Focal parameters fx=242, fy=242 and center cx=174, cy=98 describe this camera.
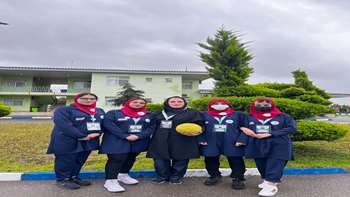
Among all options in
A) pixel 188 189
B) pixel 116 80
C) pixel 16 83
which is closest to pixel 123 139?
pixel 188 189

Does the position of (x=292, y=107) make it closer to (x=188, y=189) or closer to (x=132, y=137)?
(x=188, y=189)

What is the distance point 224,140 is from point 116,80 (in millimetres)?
24672

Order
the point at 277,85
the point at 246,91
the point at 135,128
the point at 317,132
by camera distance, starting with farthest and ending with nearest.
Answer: the point at 277,85 < the point at 246,91 < the point at 317,132 < the point at 135,128

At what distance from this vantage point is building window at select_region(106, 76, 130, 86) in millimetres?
27297

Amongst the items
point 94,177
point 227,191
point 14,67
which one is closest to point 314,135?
point 227,191

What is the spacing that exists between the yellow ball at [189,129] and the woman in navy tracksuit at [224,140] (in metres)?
0.23

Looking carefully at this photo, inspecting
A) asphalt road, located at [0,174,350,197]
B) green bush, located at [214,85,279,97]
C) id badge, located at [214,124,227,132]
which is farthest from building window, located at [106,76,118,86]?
id badge, located at [214,124,227,132]

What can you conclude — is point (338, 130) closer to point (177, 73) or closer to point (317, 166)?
point (317, 166)

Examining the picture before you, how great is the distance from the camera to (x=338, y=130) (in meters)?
5.65

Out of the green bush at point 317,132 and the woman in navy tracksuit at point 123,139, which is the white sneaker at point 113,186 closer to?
the woman in navy tracksuit at point 123,139

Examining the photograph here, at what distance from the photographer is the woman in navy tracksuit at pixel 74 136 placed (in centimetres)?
372

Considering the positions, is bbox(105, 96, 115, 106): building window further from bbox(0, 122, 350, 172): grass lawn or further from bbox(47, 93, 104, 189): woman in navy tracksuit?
bbox(47, 93, 104, 189): woman in navy tracksuit

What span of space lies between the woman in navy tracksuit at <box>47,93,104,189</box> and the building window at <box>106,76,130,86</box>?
2364 cm

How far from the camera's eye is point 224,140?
4023 millimetres
